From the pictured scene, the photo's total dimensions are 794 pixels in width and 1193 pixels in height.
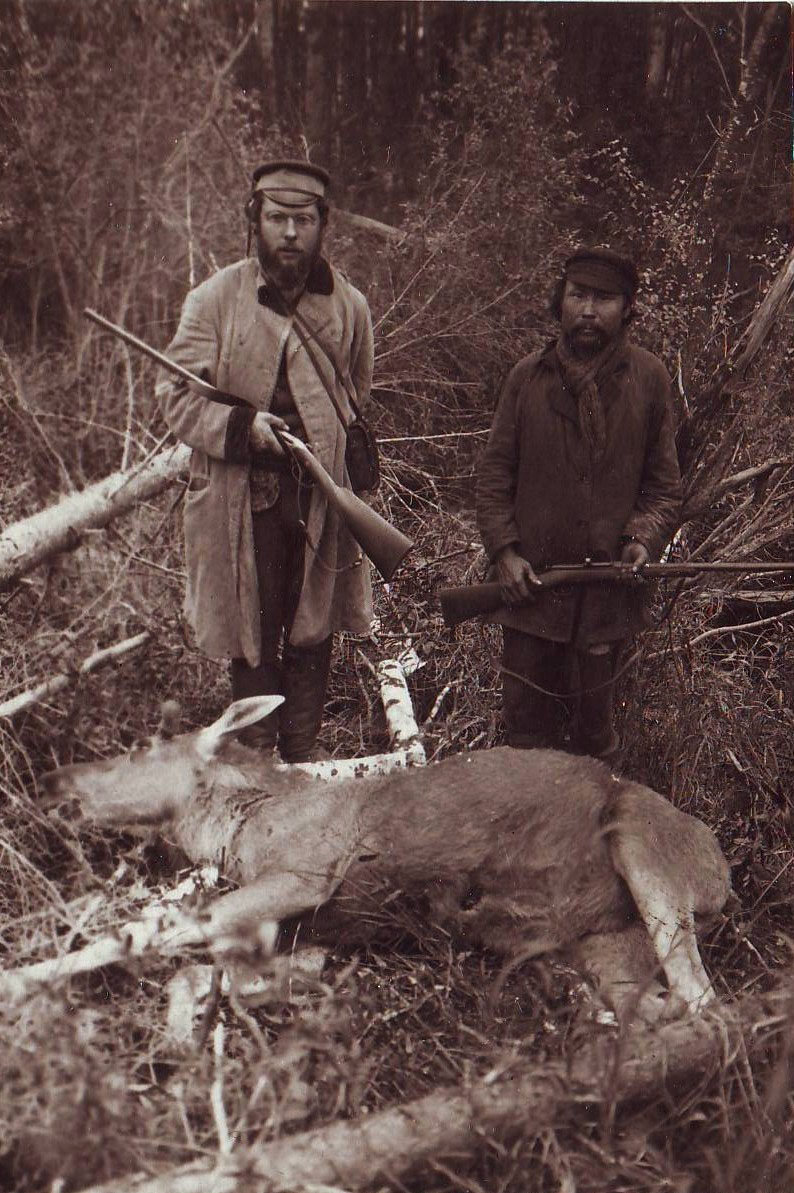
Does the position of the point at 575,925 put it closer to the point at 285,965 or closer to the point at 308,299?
the point at 285,965

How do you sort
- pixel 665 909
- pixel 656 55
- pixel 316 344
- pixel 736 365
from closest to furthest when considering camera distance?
pixel 665 909 < pixel 656 55 < pixel 316 344 < pixel 736 365

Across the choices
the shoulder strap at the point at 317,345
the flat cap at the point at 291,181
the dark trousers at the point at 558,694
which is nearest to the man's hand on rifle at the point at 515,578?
the dark trousers at the point at 558,694

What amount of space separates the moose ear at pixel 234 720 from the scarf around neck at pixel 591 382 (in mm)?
1692

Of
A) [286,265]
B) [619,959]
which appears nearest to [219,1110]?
[619,959]

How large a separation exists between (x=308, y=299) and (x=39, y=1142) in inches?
133

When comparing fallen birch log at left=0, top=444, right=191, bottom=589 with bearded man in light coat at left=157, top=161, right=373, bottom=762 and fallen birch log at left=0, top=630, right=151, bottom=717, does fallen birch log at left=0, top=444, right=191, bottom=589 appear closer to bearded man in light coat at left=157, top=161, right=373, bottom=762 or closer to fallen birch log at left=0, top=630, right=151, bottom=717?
fallen birch log at left=0, top=630, right=151, bottom=717

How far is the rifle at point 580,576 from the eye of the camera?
14.6 ft

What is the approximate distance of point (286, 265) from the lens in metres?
4.52

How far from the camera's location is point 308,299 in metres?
4.64

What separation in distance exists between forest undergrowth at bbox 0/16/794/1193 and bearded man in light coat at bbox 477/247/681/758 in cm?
59

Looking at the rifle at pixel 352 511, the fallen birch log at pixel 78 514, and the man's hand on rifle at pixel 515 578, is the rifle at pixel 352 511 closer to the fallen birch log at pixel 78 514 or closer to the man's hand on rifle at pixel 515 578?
the man's hand on rifle at pixel 515 578

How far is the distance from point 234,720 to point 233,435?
1.20 metres

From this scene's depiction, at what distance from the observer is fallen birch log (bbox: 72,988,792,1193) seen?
8.73ft

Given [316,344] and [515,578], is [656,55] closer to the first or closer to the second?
[316,344]
